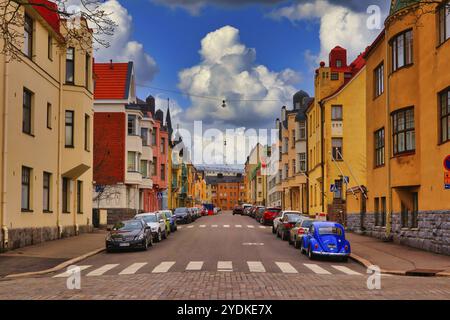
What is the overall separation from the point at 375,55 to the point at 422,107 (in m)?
8.33

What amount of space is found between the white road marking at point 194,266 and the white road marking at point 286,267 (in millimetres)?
2619

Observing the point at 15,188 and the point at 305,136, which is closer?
the point at 15,188

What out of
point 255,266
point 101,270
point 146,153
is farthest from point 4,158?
point 146,153

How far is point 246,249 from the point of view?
2889cm

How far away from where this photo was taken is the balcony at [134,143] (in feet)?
189

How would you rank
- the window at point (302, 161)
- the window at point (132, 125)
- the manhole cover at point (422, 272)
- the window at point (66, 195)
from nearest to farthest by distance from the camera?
the manhole cover at point (422, 272)
the window at point (66, 195)
the window at point (132, 125)
the window at point (302, 161)

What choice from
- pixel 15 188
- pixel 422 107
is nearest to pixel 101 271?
pixel 15 188

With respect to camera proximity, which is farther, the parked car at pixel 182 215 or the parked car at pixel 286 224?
the parked car at pixel 182 215

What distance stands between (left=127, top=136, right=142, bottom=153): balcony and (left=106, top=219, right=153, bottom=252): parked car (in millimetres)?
28590

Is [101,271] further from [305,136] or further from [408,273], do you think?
[305,136]

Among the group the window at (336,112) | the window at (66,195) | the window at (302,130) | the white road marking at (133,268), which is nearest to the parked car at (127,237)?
the white road marking at (133,268)

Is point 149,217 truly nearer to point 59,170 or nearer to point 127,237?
point 59,170

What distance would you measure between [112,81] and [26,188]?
29.9 metres

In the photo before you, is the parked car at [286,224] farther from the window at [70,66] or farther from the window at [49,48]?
the window at [49,48]
